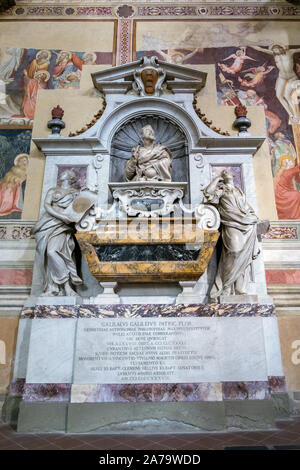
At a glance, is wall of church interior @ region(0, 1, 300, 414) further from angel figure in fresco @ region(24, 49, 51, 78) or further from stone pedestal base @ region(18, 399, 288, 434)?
stone pedestal base @ region(18, 399, 288, 434)

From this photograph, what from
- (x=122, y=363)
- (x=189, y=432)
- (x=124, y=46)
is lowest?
(x=189, y=432)

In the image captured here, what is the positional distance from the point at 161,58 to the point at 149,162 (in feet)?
8.14

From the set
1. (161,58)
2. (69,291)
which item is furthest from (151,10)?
(69,291)

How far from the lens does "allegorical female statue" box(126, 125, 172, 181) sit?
562 centimetres

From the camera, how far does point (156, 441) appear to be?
137 inches

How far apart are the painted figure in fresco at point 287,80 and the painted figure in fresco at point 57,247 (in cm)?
423

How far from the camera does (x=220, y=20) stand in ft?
23.5

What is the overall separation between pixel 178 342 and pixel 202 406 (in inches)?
28.2

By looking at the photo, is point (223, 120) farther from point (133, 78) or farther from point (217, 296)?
point (217, 296)

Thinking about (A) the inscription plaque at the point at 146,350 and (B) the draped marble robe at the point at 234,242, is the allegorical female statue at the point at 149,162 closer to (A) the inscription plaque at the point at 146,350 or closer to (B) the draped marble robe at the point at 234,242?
(B) the draped marble robe at the point at 234,242

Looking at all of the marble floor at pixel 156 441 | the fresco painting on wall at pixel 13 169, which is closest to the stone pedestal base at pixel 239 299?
the marble floor at pixel 156 441

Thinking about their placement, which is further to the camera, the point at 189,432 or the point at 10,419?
the point at 10,419

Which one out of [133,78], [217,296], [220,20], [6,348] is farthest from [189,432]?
[220,20]

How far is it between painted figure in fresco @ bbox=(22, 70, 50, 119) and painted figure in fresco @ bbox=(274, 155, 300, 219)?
4.37m
